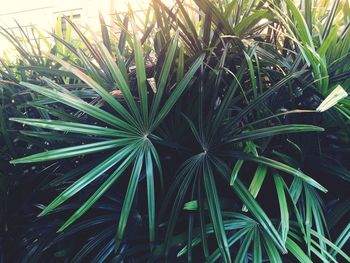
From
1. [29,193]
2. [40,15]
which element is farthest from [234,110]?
[40,15]

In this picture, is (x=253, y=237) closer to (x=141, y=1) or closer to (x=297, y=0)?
(x=297, y=0)

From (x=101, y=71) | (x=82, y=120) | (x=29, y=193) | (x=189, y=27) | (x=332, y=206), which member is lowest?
(x=29, y=193)

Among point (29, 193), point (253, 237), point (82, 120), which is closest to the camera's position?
point (253, 237)

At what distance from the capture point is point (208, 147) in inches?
28.9

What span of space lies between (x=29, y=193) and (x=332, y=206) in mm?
873

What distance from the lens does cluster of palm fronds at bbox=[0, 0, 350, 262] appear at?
656mm

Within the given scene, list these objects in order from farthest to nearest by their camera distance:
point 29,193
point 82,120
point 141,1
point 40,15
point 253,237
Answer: point 40,15 → point 141,1 → point 29,193 → point 82,120 → point 253,237

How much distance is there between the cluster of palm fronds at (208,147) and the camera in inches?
25.8

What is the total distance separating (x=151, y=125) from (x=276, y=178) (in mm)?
312

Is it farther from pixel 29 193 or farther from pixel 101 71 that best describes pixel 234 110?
pixel 29 193

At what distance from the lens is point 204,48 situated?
0.82 m

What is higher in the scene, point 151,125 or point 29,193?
point 151,125

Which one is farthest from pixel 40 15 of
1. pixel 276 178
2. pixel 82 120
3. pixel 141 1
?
pixel 276 178

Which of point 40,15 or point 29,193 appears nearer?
point 29,193
